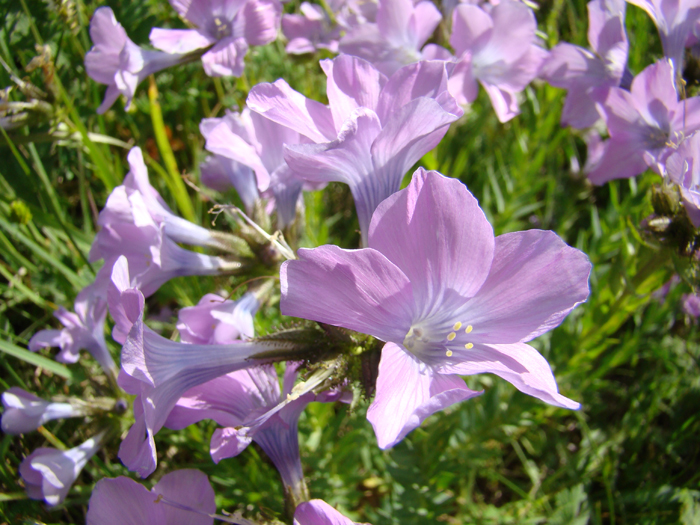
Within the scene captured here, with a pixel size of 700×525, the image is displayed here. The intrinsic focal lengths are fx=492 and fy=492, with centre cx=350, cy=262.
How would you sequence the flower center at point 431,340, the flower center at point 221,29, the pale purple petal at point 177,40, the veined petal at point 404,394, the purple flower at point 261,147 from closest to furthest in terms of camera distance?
the veined petal at point 404,394, the flower center at point 431,340, the purple flower at point 261,147, the pale purple petal at point 177,40, the flower center at point 221,29

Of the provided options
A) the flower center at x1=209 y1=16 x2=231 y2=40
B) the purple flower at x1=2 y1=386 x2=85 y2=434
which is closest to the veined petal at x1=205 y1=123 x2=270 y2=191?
the flower center at x1=209 y1=16 x2=231 y2=40

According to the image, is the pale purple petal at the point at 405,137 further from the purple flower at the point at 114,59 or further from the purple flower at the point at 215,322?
the purple flower at the point at 114,59

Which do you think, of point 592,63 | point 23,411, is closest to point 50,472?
point 23,411

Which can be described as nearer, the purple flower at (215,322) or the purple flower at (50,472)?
the purple flower at (215,322)

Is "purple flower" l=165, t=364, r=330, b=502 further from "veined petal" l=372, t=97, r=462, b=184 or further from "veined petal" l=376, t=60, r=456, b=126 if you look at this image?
"veined petal" l=376, t=60, r=456, b=126

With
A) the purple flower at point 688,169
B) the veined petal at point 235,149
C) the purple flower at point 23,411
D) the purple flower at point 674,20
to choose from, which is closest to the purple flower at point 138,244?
the veined petal at point 235,149

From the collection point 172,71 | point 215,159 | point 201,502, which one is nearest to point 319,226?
point 215,159
